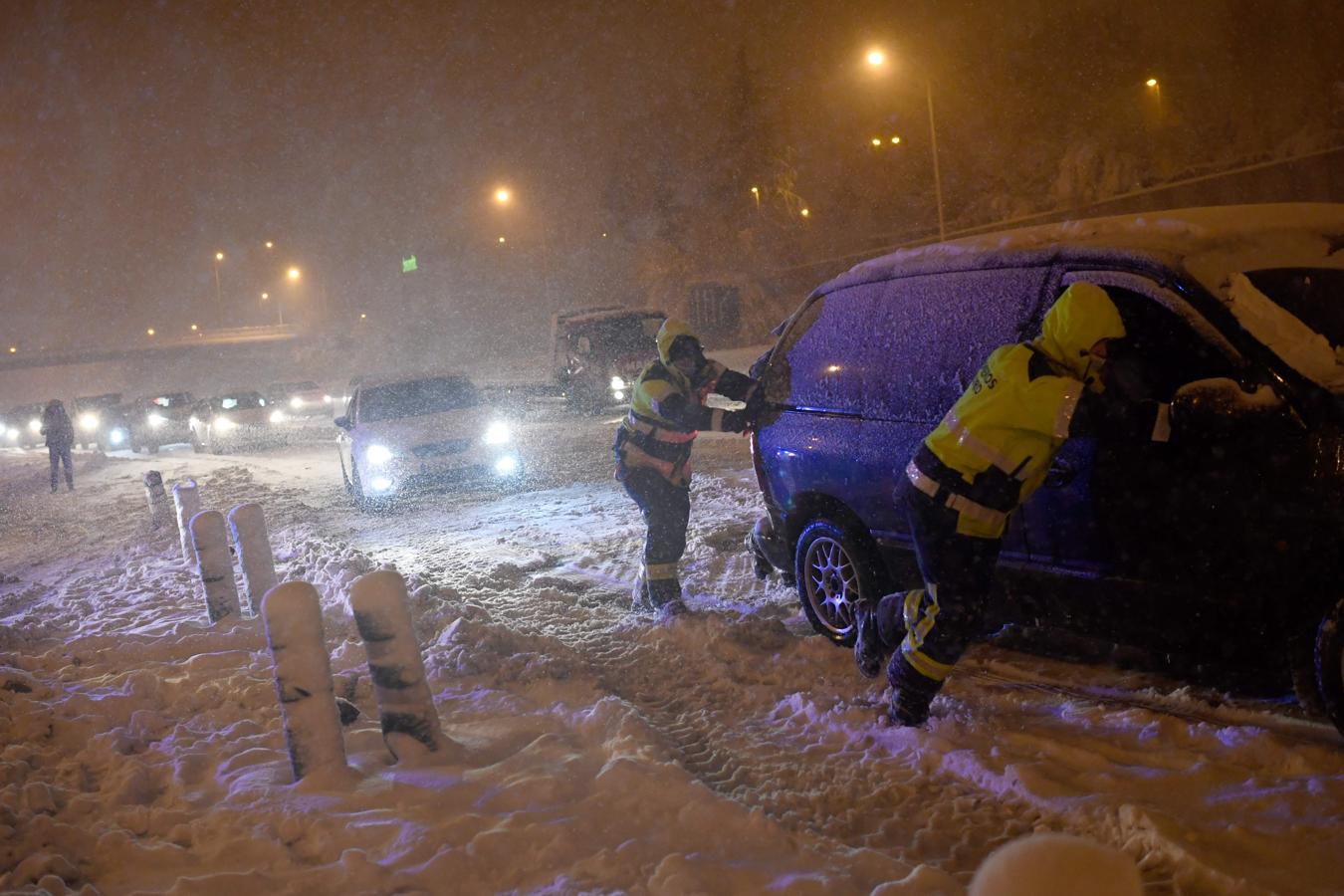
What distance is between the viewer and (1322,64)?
37.4 meters

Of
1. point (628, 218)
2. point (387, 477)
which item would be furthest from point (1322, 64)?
point (387, 477)

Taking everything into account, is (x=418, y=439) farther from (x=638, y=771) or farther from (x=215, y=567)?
(x=638, y=771)

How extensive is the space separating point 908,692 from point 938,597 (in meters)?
0.46

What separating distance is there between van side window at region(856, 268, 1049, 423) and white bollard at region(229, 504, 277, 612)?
471cm

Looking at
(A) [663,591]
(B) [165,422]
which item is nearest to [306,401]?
(B) [165,422]

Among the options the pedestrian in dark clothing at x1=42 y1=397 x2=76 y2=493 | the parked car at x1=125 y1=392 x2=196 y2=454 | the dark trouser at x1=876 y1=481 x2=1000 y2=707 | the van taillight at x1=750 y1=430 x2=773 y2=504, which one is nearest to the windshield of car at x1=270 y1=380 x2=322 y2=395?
the parked car at x1=125 y1=392 x2=196 y2=454

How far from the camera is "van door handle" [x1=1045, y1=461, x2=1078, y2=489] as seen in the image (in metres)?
4.09

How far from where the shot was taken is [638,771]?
4051 millimetres

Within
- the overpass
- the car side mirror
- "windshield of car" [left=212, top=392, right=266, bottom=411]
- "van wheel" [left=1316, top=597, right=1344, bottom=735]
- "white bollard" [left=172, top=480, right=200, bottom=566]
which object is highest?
the overpass

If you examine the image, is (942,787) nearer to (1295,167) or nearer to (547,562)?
(547,562)

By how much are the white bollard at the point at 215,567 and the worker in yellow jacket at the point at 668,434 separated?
304 centimetres

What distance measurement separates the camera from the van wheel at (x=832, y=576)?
5.38 metres

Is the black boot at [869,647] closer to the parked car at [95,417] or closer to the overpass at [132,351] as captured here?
the parked car at [95,417]

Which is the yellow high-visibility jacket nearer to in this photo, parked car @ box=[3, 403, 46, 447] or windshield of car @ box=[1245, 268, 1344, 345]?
windshield of car @ box=[1245, 268, 1344, 345]
